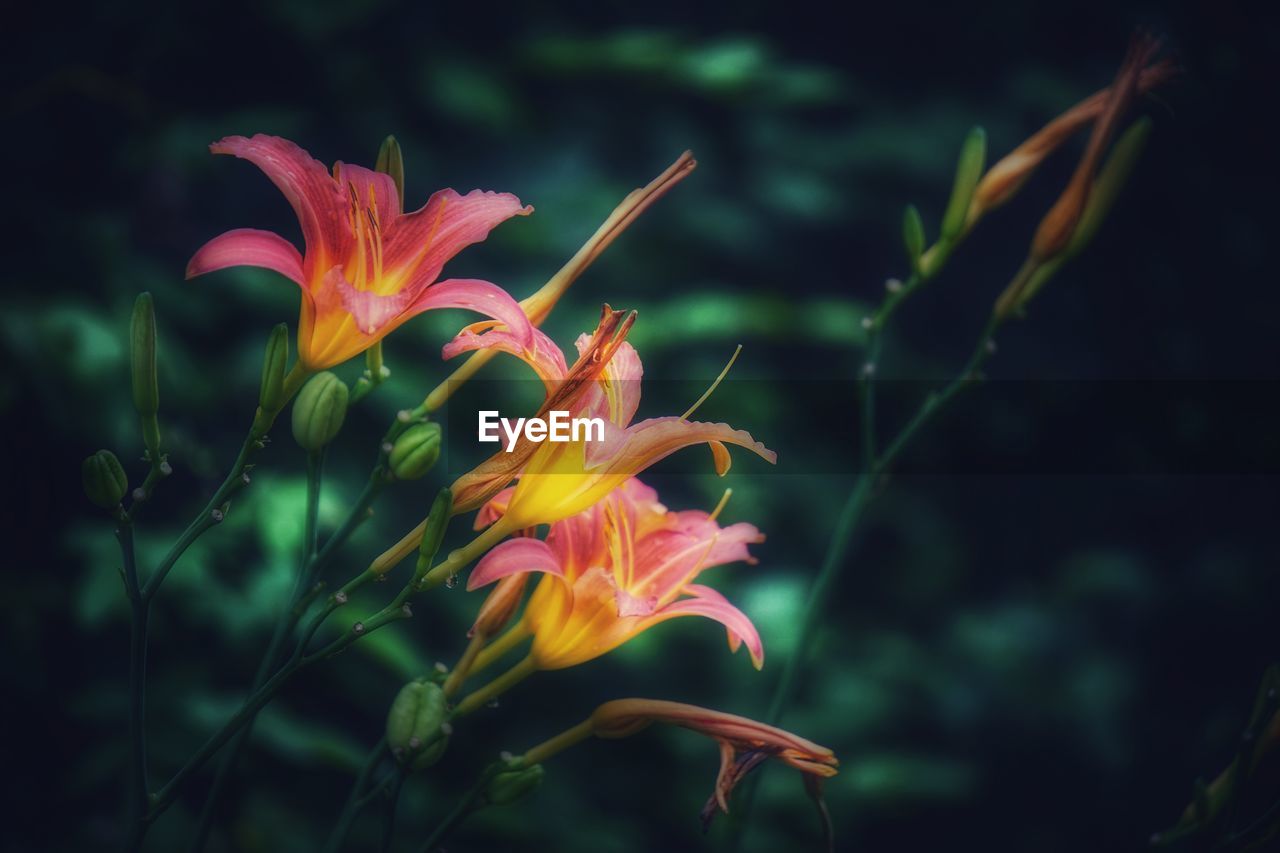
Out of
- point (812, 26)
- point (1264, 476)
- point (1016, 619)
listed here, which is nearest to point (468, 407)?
point (1016, 619)

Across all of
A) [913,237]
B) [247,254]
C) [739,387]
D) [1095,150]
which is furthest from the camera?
[739,387]

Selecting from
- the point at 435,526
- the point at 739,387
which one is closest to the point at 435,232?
the point at 435,526

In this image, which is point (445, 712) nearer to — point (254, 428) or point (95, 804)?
point (254, 428)

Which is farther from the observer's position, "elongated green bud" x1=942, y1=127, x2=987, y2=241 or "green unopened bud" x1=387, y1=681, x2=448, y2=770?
"elongated green bud" x1=942, y1=127, x2=987, y2=241

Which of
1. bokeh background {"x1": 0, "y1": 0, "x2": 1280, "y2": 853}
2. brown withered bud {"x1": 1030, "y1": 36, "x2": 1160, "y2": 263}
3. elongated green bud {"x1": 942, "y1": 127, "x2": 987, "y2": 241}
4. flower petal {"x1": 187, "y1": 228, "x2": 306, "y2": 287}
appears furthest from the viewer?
bokeh background {"x1": 0, "y1": 0, "x2": 1280, "y2": 853}

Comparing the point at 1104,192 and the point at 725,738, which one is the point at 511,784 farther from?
the point at 1104,192

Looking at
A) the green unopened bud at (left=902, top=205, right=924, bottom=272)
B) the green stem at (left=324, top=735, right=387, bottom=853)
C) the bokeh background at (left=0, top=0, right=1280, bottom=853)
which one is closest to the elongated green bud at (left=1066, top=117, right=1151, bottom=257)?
the green unopened bud at (left=902, top=205, right=924, bottom=272)

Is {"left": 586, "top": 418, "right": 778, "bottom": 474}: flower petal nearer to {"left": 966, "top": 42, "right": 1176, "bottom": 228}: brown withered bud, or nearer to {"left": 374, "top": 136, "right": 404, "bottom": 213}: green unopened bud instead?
{"left": 374, "top": 136, "right": 404, "bottom": 213}: green unopened bud
